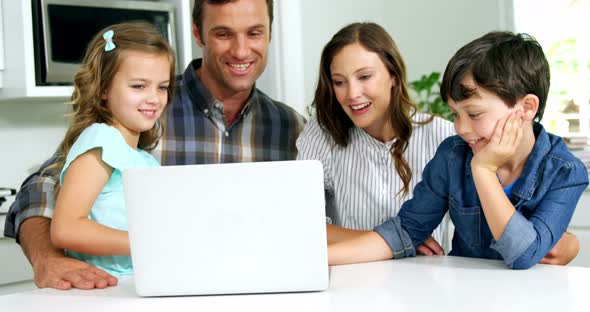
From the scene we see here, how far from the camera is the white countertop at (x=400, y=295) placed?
1153 millimetres

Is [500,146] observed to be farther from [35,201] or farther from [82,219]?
[35,201]

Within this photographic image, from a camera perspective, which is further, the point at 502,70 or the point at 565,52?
the point at 565,52

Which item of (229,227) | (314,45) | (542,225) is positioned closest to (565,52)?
(314,45)

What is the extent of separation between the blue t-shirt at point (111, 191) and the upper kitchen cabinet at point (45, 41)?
1.21 m

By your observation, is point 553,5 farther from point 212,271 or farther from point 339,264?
point 212,271

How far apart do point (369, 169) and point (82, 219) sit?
0.83 m

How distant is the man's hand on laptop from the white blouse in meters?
0.83

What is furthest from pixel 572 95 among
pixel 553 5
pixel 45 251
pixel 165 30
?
pixel 45 251

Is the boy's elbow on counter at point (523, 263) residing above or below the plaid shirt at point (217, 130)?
below

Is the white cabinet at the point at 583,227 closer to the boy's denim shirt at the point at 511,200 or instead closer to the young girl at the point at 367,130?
the young girl at the point at 367,130

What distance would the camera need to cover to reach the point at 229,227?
1233 millimetres

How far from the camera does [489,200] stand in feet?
4.75

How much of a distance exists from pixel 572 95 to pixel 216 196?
3126 mm

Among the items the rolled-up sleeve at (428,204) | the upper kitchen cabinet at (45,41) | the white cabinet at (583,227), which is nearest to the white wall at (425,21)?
the white cabinet at (583,227)
